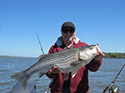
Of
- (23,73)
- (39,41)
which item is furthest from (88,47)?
(39,41)

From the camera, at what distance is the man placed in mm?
3662

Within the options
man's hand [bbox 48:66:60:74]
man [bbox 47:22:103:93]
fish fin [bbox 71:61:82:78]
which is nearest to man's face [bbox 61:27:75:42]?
man [bbox 47:22:103:93]

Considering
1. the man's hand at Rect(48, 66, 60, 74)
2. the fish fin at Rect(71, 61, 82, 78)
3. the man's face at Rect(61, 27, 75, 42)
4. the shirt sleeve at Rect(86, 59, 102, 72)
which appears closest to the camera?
the fish fin at Rect(71, 61, 82, 78)

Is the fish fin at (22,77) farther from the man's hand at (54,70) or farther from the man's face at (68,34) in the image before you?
the man's face at (68,34)

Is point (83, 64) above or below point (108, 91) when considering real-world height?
above

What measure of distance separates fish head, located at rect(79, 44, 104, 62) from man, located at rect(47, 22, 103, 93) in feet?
0.35

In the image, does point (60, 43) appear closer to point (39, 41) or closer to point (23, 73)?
point (23, 73)

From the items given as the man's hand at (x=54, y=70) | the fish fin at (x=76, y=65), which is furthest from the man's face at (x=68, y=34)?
the man's hand at (x=54, y=70)

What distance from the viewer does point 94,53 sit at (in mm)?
3682

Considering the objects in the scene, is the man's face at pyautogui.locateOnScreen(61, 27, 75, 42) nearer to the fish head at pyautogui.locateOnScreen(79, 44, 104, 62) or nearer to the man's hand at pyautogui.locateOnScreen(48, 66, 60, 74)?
the fish head at pyautogui.locateOnScreen(79, 44, 104, 62)

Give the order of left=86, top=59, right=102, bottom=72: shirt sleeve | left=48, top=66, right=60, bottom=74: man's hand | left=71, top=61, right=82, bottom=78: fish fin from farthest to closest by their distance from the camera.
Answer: left=86, top=59, right=102, bottom=72: shirt sleeve → left=48, top=66, right=60, bottom=74: man's hand → left=71, top=61, right=82, bottom=78: fish fin

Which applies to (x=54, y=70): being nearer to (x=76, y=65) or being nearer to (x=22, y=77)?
(x=76, y=65)

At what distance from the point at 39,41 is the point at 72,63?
13.2 feet

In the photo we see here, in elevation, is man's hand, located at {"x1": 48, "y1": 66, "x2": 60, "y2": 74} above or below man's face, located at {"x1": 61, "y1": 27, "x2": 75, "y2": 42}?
below
